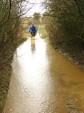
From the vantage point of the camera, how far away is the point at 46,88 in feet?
30.8

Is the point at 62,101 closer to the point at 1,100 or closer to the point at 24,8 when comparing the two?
the point at 1,100

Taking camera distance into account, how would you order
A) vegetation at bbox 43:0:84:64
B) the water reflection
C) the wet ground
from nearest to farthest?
the wet ground < the water reflection < vegetation at bbox 43:0:84:64

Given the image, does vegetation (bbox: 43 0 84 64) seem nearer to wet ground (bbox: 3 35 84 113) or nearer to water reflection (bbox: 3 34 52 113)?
wet ground (bbox: 3 35 84 113)

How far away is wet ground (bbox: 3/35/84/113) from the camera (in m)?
7.69

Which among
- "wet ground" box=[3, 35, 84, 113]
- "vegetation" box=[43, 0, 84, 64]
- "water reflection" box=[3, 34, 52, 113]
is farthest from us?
"vegetation" box=[43, 0, 84, 64]

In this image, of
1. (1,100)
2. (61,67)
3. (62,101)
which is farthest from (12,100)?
(61,67)

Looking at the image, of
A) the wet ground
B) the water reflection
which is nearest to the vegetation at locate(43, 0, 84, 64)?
the wet ground

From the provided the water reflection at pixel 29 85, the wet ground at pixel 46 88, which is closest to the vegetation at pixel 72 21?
the wet ground at pixel 46 88

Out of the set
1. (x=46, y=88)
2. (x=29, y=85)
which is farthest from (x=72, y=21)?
(x=46, y=88)

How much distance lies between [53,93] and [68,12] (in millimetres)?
5524

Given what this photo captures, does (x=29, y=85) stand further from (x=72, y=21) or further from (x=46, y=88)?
(x=72, y=21)

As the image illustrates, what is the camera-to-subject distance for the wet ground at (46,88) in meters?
7.69

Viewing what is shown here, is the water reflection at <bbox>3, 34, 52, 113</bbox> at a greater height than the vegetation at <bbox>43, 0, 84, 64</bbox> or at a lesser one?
lesser

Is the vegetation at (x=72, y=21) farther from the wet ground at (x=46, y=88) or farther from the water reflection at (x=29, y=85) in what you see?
the water reflection at (x=29, y=85)
